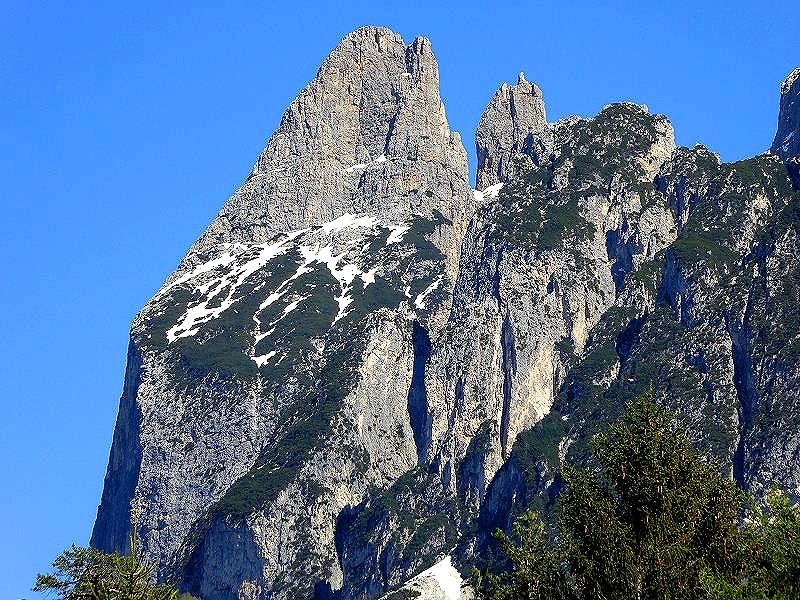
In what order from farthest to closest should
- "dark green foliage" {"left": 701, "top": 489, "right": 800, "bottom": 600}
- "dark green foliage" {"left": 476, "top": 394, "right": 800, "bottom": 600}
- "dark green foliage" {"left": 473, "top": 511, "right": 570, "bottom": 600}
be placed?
"dark green foliage" {"left": 473, "top": 511, "right": 570, "bottom": 600}
"dark green foliage" {"left": 476, "top": 394, "right": 800, "bottom": 600}
"dark green foliage" {"left": 701, "top": 489, "right": 800, "bottom": 600}

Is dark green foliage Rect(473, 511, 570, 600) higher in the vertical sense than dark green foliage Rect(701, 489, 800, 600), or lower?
higher

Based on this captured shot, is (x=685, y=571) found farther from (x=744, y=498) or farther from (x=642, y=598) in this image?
(x=744, y=498)

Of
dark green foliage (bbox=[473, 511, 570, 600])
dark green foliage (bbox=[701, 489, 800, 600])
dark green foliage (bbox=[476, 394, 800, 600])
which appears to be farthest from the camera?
dark green foliage (bbox=[473, 511, 570, 600])

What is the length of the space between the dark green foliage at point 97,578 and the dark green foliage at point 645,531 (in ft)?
49.9

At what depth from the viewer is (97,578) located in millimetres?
62344

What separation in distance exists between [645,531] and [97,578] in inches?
803

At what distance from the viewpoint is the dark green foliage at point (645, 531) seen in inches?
2640

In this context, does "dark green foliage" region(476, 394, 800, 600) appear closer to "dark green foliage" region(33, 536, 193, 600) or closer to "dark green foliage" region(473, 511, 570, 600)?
"dark green foliage" region(473, 511, 570, 600)

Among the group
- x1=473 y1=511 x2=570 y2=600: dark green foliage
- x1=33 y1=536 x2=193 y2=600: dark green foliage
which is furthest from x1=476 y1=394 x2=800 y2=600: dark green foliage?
x1=33 y1=536 x2=193 y2=600: dark green foliage

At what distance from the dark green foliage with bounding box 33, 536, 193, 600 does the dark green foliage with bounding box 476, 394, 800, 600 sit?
15196 mm

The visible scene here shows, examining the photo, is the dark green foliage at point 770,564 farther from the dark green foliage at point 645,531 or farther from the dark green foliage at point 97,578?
the dark green foliage at point 97,578

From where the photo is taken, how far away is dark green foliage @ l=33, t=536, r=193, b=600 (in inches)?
2427

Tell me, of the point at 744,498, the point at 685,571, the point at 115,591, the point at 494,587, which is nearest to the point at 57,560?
the point at 115,591

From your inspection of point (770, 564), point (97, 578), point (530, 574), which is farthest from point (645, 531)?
point (97, 578)
